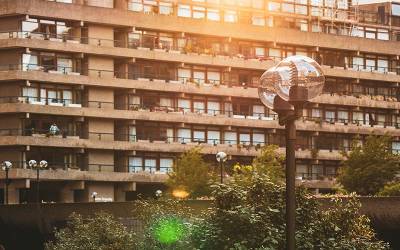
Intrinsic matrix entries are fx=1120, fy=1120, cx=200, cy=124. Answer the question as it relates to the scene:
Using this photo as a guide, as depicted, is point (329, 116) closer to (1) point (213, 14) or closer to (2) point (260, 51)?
(2) point (260, 51)

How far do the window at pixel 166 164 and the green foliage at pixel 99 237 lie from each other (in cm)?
5927

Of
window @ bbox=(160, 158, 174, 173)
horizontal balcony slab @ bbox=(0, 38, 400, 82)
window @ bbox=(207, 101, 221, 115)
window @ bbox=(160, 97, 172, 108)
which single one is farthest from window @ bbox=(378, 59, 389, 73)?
window @ bbox=(160, 158, 174, 173)

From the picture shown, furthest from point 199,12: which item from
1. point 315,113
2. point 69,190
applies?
point 69,190

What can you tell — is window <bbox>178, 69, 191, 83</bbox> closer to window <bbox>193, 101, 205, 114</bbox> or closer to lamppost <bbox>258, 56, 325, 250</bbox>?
window <bbox>193, 101, 205, 114</bbox>

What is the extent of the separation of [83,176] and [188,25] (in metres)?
17.9

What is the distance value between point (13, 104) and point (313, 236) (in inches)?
2815

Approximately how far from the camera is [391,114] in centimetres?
11575

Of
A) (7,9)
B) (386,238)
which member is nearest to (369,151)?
(7,9)

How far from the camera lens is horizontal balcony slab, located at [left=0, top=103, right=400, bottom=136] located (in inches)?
3712

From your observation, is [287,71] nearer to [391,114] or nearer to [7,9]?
[7,9]

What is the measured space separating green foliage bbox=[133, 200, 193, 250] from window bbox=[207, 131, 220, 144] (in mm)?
66872

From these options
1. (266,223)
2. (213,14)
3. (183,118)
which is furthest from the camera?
(213,14)

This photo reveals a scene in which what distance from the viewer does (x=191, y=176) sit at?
293 feet

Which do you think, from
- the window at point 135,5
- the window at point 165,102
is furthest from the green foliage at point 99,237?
the window at point 135,5
